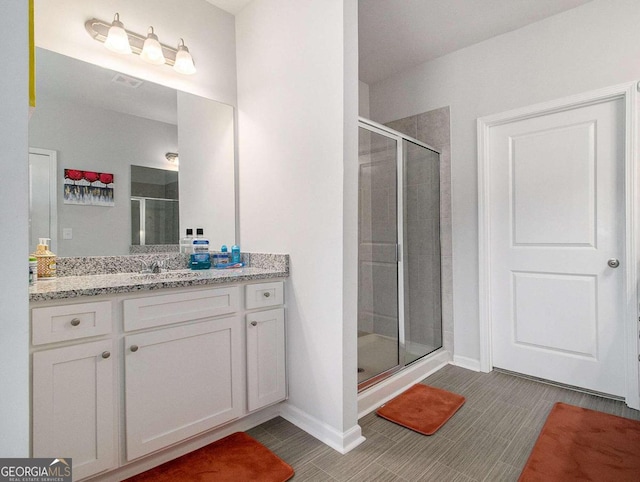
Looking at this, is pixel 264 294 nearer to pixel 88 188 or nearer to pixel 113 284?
pixel 113 284

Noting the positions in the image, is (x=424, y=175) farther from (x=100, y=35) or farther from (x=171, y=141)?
(x=100, y=35)

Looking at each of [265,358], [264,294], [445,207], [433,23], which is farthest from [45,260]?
[433,23]

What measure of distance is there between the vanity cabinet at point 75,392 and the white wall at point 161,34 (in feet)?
4.72

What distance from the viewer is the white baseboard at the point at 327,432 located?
5.67 ft

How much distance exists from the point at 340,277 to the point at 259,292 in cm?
49

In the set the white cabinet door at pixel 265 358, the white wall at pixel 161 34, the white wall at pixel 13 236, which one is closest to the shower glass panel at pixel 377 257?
the white cabinet door at pixel 265 358

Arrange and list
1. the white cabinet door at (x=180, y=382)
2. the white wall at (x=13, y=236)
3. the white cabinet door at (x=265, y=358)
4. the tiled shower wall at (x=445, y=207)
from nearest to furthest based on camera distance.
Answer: the white wall at (x=13, y=236)
the white cabinet door at (x=180, y=382)
the white cabinet door at (x=265, y=358)
the tiled shower wall at (x=445, y=207)

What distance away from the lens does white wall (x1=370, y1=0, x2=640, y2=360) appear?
2.20 m

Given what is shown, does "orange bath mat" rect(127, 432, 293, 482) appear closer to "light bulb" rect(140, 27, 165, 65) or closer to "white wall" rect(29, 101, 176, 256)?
"white wall" rect(29, 101, 176, 256)

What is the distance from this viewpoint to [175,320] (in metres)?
1.59

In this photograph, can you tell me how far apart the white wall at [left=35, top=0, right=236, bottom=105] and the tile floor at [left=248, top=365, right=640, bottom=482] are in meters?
2.23

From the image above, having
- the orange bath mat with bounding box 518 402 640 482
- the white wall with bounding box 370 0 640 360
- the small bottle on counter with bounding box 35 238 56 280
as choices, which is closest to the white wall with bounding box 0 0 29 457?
the small bottle on counter with bounding box 35 238 56 280

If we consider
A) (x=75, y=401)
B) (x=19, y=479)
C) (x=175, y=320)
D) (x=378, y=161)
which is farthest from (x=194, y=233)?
(x=19, y=479)
